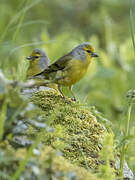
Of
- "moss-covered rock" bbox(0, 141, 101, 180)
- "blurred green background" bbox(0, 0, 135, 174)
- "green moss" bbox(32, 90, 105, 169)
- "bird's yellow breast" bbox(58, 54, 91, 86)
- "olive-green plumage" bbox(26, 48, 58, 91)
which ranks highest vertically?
"blurred green background" bbox(0, 0, 135, 174)

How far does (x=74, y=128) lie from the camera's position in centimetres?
309

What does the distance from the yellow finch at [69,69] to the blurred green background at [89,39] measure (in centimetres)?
23

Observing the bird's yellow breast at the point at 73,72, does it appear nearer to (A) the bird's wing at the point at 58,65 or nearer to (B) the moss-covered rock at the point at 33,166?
(A) the bird's wing at the point at 58,65

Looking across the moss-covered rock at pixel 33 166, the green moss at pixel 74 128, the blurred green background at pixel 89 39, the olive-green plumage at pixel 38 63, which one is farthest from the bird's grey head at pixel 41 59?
the moss-covered rock at pixel 33 166

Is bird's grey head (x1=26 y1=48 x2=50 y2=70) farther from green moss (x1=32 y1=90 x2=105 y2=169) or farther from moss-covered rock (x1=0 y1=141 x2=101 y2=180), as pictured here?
moss-covered rock (x1=0 y1=141 x2=101 y2=180)

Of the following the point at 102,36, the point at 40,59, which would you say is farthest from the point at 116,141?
the point at 102,36

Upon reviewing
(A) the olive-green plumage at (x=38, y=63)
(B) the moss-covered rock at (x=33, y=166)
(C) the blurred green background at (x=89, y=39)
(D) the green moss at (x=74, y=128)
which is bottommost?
Answer: (B) the moss-covered rock at (x=33, y=166)

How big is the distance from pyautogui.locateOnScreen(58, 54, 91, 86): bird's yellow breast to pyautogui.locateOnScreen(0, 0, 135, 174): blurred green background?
0.82 feet

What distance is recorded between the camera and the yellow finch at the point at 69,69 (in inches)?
156

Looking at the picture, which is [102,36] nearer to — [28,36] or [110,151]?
[28,36]

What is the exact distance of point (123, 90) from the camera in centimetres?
761

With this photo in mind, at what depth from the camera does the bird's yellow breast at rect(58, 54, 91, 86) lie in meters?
3.95

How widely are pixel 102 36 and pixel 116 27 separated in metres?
0.49

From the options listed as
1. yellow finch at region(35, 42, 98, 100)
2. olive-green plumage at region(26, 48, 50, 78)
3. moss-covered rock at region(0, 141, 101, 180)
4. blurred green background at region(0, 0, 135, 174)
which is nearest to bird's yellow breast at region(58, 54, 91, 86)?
yellow finch at region(35, 42, 98, 100)
